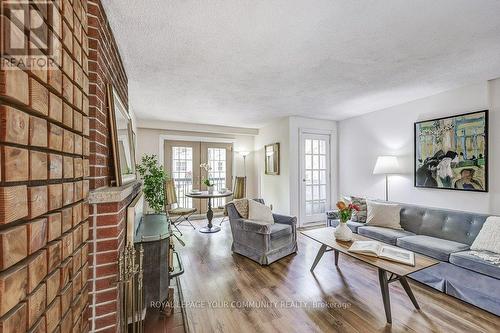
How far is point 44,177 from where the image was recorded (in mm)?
799

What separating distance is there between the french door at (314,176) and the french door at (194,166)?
2.09 m

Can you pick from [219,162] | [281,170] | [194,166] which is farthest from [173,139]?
[281,170]

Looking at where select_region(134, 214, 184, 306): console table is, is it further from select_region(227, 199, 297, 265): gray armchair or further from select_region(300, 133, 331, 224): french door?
select_region(300, 133, 331, 224): french door

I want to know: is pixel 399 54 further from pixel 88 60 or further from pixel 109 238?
pixel 109 238

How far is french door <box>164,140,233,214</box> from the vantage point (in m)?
5.38

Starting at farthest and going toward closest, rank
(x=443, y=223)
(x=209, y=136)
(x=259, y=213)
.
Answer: (x=209, y=136)
(x=259, y=213)
(x=443, y=223)

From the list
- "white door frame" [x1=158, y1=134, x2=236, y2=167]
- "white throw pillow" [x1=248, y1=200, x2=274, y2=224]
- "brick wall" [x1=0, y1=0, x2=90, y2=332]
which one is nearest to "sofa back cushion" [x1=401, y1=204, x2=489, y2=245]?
"white throw pillow" [x1=248, y1=200, x2=274, y2=224]

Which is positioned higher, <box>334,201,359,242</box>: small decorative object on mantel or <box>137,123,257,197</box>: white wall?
<box>137,123,257,197</box>: white wall

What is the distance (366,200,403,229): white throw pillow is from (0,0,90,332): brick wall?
11.3 feet

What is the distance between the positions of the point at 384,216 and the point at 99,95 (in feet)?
12.0

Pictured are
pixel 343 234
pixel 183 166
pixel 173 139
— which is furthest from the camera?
pixel 183 166

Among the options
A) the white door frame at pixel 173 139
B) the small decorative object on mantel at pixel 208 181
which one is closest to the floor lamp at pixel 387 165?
the small decorative object on mantel at pixel 208 181

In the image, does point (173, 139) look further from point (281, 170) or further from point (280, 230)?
point (280, 230)

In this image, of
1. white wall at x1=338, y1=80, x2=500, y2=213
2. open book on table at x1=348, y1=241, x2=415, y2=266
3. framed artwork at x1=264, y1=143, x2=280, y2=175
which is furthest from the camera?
framed artwork at x1=264, y1=143, x2=280, y2=175
